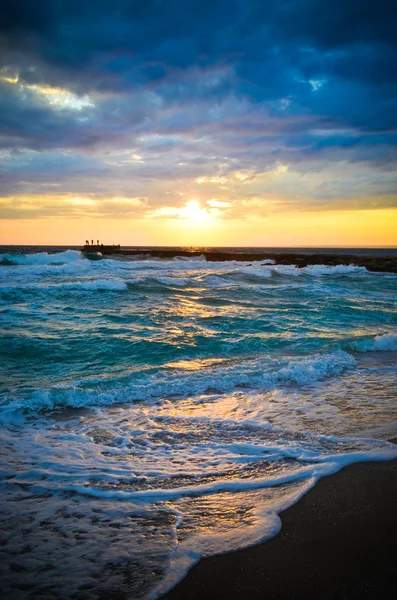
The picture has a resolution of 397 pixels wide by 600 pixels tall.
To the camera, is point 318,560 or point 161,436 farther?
point 161,436

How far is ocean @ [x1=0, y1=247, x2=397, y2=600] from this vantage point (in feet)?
8.79

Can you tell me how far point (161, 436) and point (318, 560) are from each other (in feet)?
8.49

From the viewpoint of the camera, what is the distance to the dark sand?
2.24m

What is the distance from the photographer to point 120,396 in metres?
6.28

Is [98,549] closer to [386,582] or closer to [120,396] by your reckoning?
[386,582]

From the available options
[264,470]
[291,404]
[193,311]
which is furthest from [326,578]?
[193,311]

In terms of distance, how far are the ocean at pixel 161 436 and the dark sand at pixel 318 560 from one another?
14 centimetres

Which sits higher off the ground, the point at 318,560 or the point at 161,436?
the point at 318,560

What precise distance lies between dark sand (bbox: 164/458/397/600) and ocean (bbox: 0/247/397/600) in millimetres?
138

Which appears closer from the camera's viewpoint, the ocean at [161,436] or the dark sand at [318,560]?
the dark sand at [318,560]

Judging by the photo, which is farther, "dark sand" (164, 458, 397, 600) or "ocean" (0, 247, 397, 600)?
"ocean" (0, 247, 397, 600)

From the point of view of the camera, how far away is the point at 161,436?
4727mm

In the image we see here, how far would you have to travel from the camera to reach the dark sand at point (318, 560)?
7.34 feet

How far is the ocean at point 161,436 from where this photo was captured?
8.79 feet
